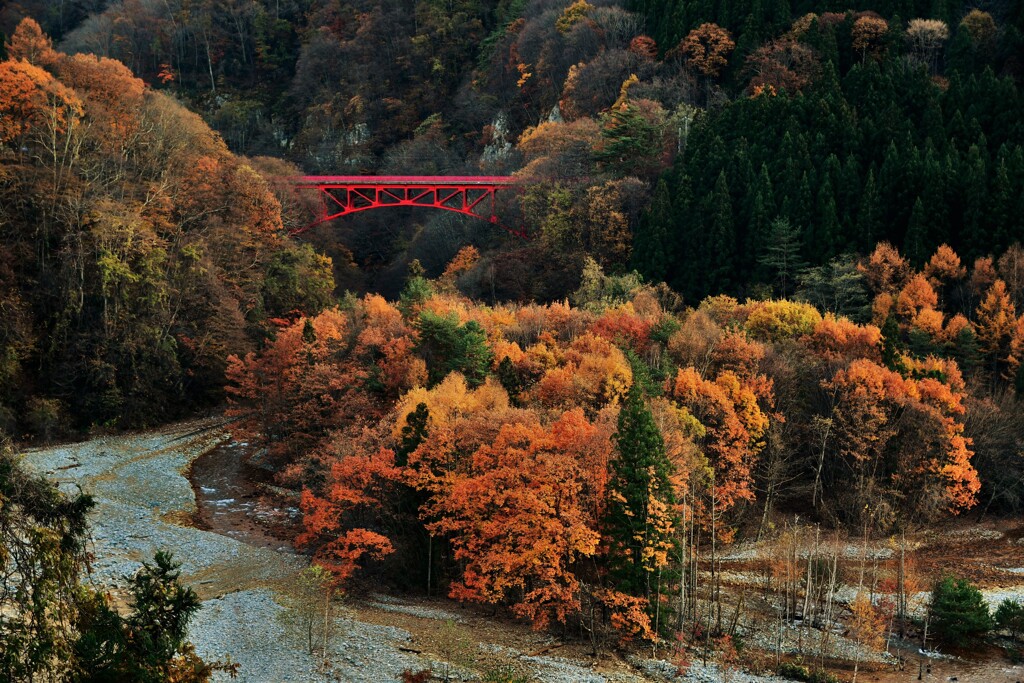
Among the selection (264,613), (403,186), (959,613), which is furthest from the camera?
(403,186)

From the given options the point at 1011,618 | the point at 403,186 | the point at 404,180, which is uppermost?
the point at 404,180

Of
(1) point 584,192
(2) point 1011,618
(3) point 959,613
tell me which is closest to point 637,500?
(3) point 959,613

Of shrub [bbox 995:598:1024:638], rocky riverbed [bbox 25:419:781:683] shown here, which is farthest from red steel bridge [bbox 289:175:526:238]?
shrub [bbox 995:598:1024:638]

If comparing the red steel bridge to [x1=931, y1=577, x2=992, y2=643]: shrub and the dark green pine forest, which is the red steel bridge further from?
[x1=931, y1=577, x2=992, y2=643]: shrub

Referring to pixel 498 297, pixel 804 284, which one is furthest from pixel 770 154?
pixel 498 297

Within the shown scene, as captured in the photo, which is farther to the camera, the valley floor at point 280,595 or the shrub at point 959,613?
the shrub at point 959,613

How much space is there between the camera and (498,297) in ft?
262

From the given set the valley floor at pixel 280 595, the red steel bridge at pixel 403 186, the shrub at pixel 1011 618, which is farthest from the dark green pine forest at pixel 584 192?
the shrub at pixel 1011 618

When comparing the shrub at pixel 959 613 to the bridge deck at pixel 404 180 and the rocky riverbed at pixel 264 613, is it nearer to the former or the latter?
the rocky riverbed at pixel 264 613

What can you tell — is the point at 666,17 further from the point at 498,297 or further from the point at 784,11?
the point at 498,297

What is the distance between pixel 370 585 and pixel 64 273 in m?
33.6

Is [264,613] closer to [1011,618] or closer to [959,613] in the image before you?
[959,613]

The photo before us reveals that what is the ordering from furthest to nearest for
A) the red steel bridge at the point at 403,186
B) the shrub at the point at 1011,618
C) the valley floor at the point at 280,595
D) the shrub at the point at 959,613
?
the red steel bridge at the point at 403,186
the shrub at the point at 1011,618
the shrub at the point at 959,613
the valley floor at the point at 280,595

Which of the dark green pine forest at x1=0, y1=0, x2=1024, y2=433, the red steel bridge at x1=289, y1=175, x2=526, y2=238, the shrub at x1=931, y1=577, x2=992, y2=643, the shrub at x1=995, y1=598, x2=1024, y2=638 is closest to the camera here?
the shrub at x1=931, y1=577, x2=992, y2=643
